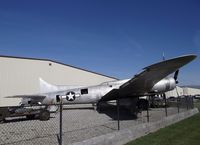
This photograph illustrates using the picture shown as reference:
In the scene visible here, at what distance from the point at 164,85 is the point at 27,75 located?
14.2m

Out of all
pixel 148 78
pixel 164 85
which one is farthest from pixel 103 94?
pixel 164 85

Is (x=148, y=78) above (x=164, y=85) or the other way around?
above

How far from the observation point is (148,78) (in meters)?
15.4

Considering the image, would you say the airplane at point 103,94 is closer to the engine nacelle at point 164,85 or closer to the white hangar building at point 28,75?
the engine nacelle at point 164,85

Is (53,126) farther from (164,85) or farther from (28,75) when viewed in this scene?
(28,75)

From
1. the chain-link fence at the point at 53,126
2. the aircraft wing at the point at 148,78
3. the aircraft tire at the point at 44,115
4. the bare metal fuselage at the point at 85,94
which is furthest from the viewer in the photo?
the bare metal fuselage at the point at 85,94

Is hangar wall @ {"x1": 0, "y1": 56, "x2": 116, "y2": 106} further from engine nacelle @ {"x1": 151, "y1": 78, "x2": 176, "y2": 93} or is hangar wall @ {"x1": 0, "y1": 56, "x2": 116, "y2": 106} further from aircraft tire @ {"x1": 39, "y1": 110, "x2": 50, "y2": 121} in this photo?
engine nacelle @ {"x1": 151, "y1": 78, "x2": 176, "y2": 93}

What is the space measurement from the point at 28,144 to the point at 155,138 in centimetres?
482

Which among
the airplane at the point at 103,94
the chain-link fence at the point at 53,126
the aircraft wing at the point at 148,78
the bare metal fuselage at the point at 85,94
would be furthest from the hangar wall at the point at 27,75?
the aircraft wing at the point at 148,78

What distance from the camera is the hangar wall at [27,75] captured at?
74.2 ft

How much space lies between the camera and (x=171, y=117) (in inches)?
521

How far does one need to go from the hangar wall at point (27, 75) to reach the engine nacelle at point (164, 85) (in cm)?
1252

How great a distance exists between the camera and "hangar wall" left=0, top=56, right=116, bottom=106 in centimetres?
2261

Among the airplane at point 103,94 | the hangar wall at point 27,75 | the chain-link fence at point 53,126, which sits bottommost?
the chain-link fence at point 53,126
